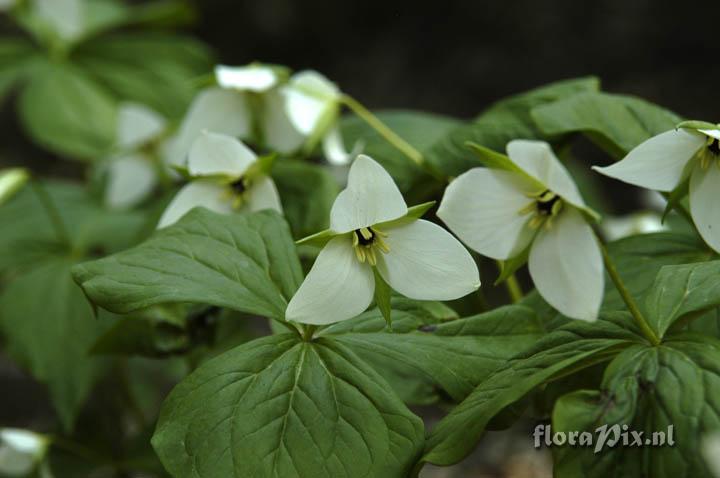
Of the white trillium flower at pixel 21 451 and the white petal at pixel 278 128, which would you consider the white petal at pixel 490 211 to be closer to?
the white petal at pixel 278 128

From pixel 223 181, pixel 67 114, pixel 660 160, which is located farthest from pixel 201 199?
pixel 67 114

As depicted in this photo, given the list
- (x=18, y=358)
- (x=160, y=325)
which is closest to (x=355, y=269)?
(x=160, y=325)

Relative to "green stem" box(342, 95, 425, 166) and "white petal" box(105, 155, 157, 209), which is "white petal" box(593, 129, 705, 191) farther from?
"white petal" box(105, 155, 157, 209)

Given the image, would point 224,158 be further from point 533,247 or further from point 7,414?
point 7,414

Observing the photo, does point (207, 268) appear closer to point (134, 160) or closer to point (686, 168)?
point (686, 168)

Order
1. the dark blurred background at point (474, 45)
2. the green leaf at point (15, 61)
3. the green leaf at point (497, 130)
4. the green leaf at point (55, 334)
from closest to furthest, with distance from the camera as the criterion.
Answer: the green leaf at point (497, 130), the green leaf at point (55, 334), the green leaf at point (15, 61), the dark blurred background at point (474, 45)

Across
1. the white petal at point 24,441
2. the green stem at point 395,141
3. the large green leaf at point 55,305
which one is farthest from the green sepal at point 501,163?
the white petal at point 24,441

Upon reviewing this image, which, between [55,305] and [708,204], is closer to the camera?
[708,204]
